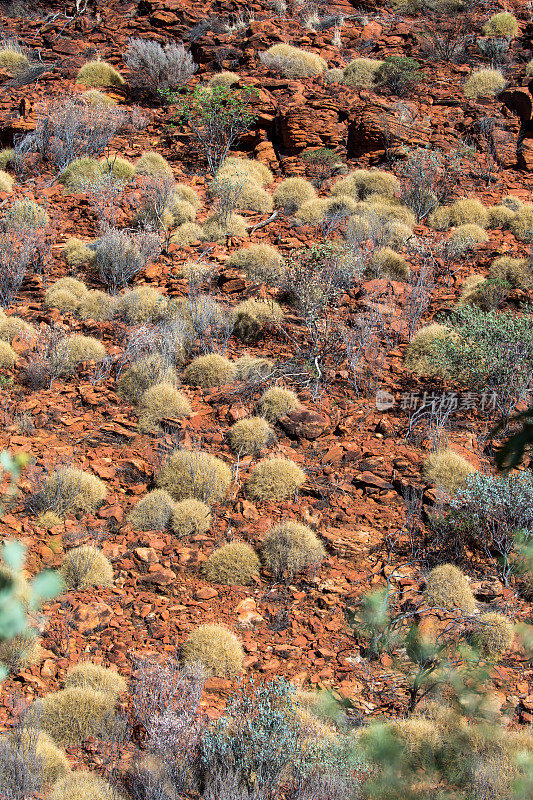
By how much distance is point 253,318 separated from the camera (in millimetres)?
8359

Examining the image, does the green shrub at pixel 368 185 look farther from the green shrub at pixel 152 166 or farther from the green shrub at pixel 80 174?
the green shrub at pixel 80 174

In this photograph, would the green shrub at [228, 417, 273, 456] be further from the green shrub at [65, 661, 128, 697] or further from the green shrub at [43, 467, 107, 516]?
the green shrub at [65, 661, 128, 697]

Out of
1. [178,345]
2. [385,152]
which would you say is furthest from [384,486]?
[385,152]

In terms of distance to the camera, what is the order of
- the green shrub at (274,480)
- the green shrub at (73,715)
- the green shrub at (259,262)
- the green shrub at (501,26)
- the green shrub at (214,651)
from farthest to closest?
the green shrub at (501,26) → the green shrub at (259,262) → the green shrub at (274,480) → the green shrub at (214,651) → the green shrub at (73,715)

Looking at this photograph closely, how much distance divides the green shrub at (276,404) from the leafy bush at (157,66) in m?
10.5

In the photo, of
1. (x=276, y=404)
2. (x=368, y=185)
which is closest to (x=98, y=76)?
(x=368, y=185)

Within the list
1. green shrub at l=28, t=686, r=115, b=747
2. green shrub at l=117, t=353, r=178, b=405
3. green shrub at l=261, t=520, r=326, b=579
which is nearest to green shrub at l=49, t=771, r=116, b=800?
green shrub at l=28, t=686, r=115, b=747

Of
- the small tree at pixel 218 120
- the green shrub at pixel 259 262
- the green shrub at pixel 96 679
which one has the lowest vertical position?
the green shrub at pixel 96 679

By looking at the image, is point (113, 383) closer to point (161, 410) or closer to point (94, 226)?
point (161, 410)

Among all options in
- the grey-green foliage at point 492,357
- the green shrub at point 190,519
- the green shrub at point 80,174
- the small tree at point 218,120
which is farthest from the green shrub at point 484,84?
the green shrub at point 190,519

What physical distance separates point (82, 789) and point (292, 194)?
397 inches

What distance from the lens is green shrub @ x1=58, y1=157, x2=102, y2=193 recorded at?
11320mm

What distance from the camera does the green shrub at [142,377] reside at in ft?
23.4

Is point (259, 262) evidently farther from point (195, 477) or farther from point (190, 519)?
point (190, 519)
